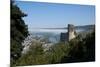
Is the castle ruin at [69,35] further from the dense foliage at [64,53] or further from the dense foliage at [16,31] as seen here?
the dense foliage at [16,31]

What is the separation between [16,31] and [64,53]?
2.05ft

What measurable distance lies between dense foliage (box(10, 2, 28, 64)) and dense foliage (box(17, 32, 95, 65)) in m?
0.09

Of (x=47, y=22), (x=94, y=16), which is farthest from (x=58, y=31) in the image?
(x=94, y=16)

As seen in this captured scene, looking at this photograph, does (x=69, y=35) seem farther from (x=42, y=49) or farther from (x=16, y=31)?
(x=16, y=31)

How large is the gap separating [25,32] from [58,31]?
0.39 meters

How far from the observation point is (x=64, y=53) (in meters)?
2.55

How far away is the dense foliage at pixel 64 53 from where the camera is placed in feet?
7.92

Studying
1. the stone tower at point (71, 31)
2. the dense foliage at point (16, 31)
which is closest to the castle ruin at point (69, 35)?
the stone tower at point (71, 31)

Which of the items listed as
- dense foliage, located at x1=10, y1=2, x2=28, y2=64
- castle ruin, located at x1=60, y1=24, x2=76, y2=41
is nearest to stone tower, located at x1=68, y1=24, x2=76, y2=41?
castle ruin, located at x1=60, y1=24, x2=76, y2=41

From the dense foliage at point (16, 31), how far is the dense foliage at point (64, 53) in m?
0.09

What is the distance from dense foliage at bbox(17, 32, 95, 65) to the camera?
2414 millimetres

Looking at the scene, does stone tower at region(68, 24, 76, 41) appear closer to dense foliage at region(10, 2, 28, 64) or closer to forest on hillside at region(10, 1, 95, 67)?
forest on hillside at region(10, 1, 95, 67)

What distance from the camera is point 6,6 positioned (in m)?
2.29

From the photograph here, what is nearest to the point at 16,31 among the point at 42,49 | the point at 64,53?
the point at 42,49
